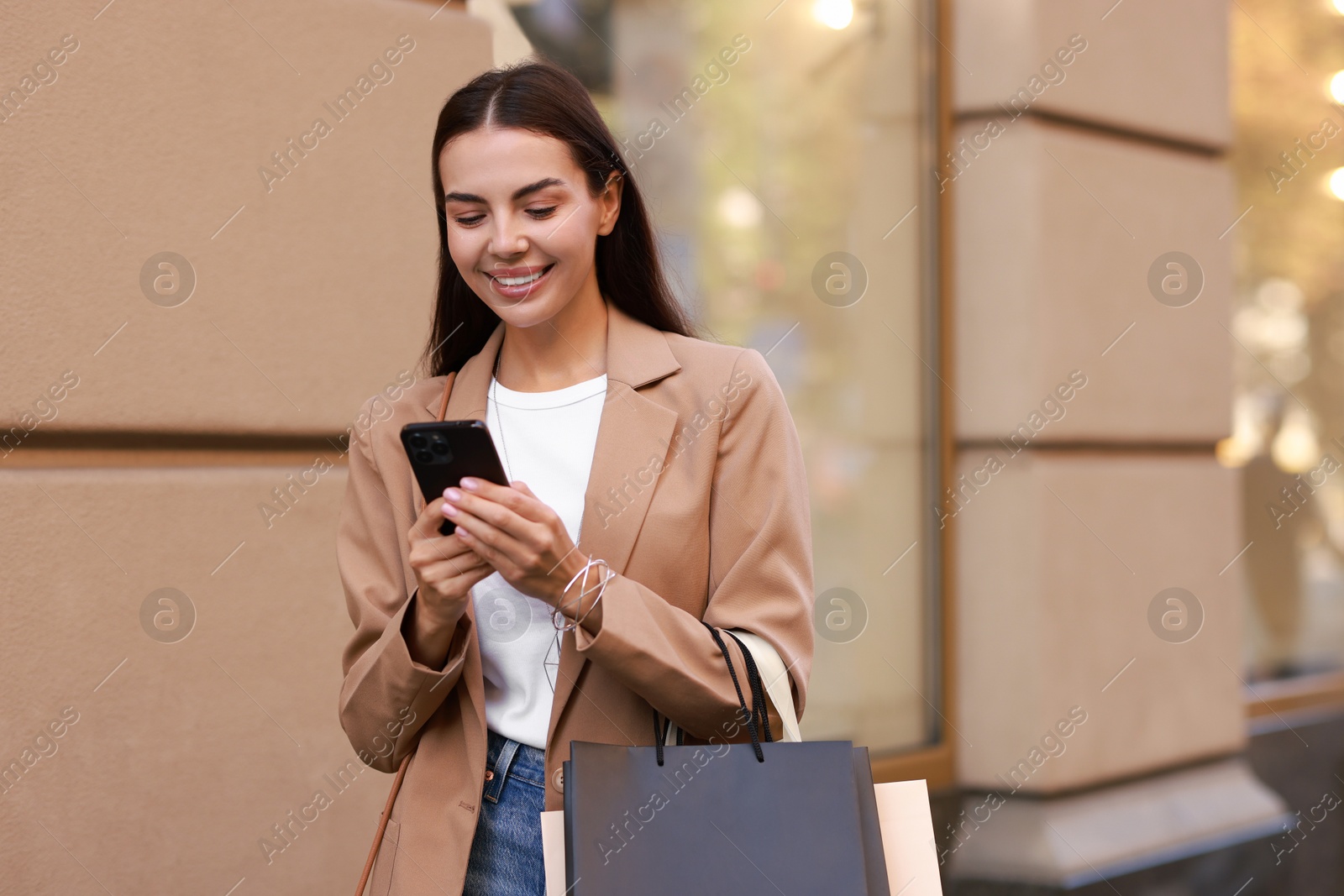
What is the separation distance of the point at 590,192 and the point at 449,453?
0.54 m

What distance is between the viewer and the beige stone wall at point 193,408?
2744mm

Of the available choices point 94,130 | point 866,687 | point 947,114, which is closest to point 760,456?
point 94,130

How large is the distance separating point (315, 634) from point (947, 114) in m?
3.21

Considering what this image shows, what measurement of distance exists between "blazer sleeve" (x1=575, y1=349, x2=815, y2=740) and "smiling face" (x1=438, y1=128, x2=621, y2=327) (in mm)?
332

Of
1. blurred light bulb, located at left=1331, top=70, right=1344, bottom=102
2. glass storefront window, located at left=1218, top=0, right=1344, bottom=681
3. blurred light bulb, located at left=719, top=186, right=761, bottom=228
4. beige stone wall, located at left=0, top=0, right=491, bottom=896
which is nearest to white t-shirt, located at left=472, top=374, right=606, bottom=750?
beige stone wall, located at left=0, top=0, right=491, bottom=896

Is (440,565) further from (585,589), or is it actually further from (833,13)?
(833,13)

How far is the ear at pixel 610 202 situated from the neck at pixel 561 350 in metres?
0.10

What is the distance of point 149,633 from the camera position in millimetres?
2906

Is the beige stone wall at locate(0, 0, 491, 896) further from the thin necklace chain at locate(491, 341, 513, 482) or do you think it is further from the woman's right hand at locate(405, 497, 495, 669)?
the woman's right hand at locate(405, 497, 495, 669)

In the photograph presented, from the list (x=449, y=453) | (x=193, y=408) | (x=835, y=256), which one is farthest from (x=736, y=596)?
(x=835, y=256)

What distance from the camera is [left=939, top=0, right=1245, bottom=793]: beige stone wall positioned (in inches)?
182

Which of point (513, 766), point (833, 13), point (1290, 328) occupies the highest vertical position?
point (833, 13)

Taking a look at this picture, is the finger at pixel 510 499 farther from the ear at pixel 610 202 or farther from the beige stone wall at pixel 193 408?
the beige stone wall at pixel 193 408

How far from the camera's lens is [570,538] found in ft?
5.61
